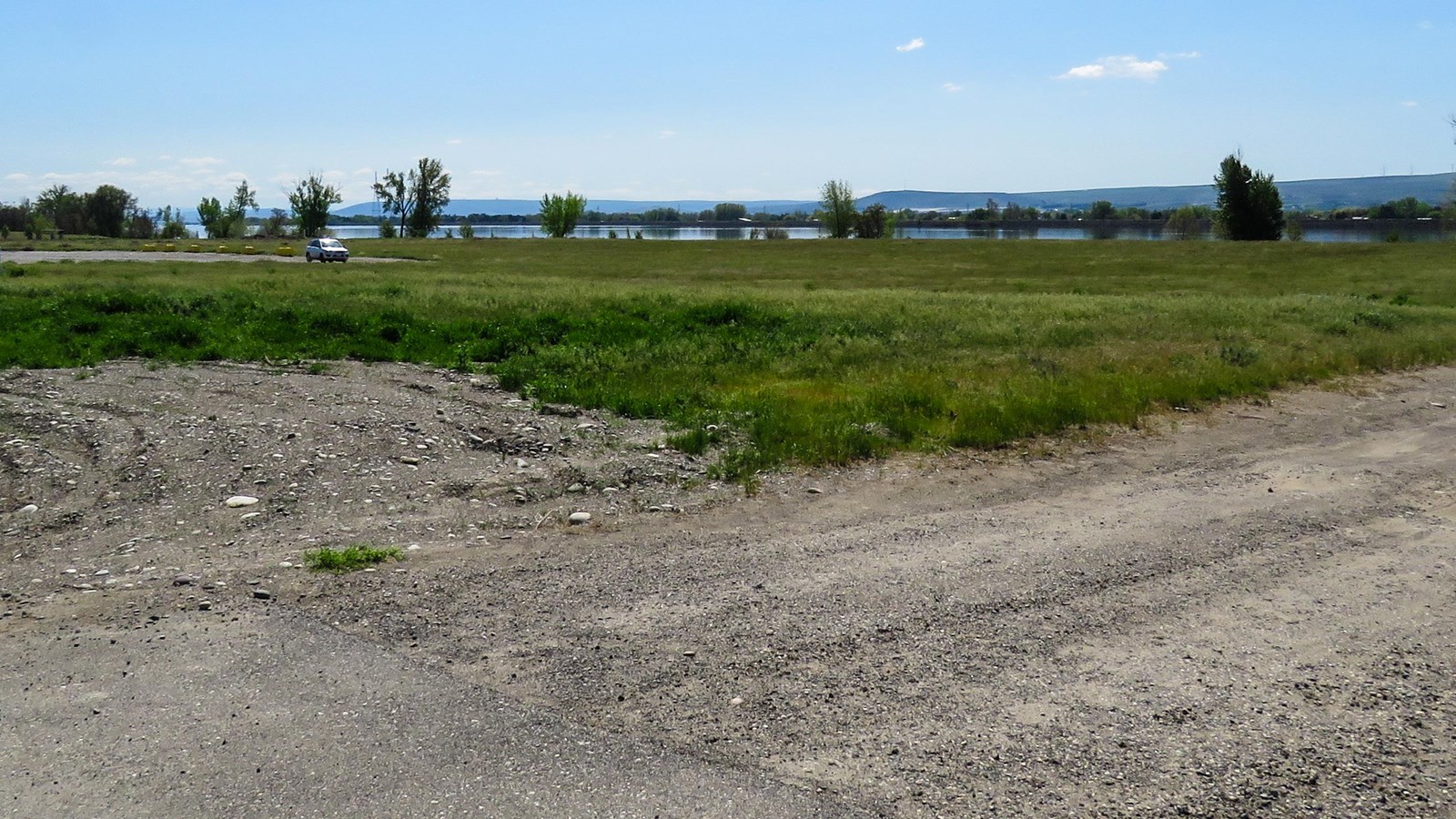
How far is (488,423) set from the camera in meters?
11.4

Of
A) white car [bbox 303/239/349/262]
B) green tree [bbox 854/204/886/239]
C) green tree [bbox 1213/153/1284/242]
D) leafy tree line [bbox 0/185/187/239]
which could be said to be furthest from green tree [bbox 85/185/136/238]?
green tree [bbox 1213/153/1284/242]

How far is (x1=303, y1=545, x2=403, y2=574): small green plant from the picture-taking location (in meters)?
6.99

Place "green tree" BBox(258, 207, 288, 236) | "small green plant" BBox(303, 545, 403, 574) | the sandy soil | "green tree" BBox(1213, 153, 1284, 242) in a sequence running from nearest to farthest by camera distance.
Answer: the sandy soil
"small green plant" BBox(303, 545, 403, 574)
"green tree" BBox(1213, 153, 1284, 242)
"green tree" BBox(258, 207, 288, 236)

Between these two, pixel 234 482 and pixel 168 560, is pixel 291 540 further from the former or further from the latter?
pixel 234 482

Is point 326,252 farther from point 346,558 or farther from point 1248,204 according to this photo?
point 1248,204

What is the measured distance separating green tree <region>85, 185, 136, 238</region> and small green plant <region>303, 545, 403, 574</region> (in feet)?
414

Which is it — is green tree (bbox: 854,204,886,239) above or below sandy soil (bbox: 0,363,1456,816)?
above

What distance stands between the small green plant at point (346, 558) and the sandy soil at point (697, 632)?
0.46 ft

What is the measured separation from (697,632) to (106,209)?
12942cm

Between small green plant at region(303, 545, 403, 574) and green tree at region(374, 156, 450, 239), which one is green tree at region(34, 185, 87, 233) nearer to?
green tree at region(374, 156, 450, 239)

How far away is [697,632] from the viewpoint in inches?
234

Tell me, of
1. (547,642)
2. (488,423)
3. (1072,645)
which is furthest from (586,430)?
(1072,645)

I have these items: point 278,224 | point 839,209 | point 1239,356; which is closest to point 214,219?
point 278,224

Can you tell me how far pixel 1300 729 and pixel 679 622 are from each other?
3121 millimetres
